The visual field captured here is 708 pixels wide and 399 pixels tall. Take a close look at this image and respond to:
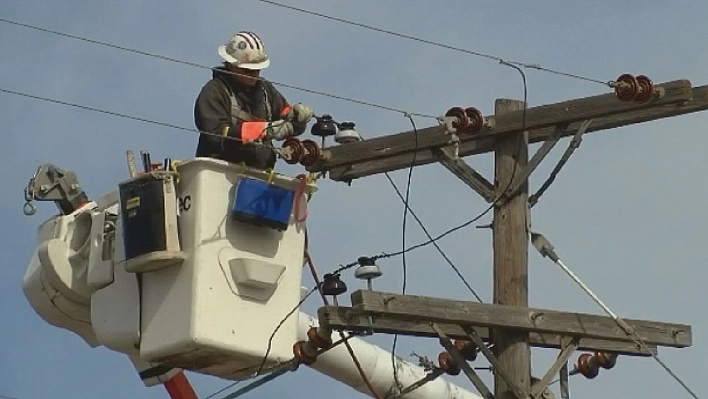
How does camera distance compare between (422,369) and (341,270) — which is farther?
(422,369)

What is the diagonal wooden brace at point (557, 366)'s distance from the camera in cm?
1280

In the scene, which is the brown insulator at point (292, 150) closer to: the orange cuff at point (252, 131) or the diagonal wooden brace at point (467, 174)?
the orange cuff at point (252, 131)

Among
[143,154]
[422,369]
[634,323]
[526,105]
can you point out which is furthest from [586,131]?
[422,369]

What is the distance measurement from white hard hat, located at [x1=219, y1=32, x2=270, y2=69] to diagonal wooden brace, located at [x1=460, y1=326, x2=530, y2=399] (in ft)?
7.48

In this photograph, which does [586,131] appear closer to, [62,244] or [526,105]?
[526,105]

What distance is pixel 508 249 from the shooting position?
13.2m

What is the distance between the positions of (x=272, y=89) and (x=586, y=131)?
209cm

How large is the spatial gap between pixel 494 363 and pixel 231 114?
2.33 metres

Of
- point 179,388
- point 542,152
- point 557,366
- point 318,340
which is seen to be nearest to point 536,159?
point 542,152

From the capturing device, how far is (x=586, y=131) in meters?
13.1

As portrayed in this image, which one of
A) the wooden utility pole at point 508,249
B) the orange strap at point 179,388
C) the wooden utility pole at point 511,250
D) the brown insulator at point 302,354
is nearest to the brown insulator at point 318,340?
the brown insulator at point 302,354

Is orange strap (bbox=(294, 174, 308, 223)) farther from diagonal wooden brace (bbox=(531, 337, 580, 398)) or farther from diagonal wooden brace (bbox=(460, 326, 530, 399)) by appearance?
diagonal wooden brace (bbox=(531, 337, 580, 398))

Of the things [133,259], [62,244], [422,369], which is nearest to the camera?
[133,259]

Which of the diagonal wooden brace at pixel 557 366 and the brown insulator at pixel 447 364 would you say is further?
the brown insulator at pixel 447 364
